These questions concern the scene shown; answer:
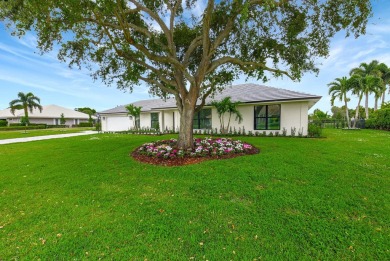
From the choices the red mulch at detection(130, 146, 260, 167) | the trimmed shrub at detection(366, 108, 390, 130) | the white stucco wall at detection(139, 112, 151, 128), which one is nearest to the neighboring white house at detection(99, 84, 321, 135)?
the white stucco wall at detection(139, 112, 151, 128)

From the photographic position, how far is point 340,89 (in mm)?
23594

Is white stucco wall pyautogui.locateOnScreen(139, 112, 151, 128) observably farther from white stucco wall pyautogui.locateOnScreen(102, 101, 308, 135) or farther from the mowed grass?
the mowed grass

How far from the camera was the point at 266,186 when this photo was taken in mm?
4590

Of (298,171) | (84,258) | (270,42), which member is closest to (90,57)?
(270,42)

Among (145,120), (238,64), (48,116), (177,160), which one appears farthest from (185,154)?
(48,116)

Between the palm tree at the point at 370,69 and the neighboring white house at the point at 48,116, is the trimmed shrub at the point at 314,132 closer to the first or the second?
the palm tree at the point at 370,69

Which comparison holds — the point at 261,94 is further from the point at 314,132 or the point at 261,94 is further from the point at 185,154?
the point at 185,154

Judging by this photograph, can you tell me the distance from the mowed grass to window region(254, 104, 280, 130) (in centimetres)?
939

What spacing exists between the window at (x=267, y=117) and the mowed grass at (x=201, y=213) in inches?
370

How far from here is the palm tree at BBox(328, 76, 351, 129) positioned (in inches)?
901

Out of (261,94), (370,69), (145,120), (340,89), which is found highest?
(370,69)

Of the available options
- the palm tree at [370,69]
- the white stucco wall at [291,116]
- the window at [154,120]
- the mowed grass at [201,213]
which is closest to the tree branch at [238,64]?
the mowed grass at [201,213]

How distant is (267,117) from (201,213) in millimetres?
13879

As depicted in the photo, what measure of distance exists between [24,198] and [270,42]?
34.4ft
